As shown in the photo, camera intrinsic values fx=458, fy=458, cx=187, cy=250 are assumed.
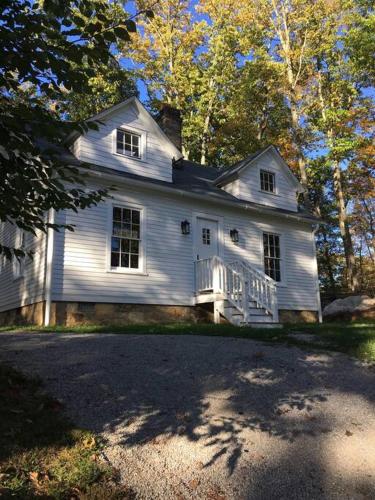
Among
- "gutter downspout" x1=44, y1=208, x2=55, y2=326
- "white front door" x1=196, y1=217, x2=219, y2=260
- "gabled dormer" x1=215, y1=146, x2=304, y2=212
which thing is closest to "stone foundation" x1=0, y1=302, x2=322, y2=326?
"gutter downspout" x1=44, y1=208, x2=55, y2=326

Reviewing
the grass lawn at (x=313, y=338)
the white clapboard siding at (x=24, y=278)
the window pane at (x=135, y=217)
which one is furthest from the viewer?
the window pane at (x=135, y=217)

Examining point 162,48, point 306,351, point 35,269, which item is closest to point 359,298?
point 306,351

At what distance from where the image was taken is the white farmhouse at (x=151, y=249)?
10836 millimetres

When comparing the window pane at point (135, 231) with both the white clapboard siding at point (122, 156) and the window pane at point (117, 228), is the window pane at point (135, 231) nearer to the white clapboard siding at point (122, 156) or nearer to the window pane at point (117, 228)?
the window pane at point (117, 228)

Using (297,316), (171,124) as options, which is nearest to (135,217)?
(171,124)

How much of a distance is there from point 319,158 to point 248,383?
2146 centimetres

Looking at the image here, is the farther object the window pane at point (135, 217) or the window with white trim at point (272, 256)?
the window with white trim at point (272, 256)

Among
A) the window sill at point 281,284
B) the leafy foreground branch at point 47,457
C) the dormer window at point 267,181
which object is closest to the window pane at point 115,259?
the window sill at point 281,284

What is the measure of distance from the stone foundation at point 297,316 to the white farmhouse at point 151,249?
6cm

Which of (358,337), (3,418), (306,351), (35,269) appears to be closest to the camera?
(3,418)

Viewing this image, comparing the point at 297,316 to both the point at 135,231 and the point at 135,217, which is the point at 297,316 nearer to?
the point at 135,231

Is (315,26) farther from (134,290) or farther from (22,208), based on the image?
(22,208)

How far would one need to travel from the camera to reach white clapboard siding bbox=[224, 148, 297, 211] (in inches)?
591

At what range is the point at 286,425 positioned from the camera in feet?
13.9
